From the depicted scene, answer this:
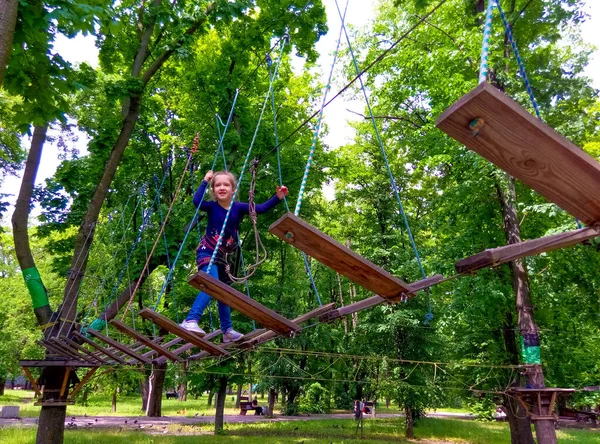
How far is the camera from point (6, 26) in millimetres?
3496

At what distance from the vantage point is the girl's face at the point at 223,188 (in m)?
4.51

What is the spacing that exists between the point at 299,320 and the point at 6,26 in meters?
3.24

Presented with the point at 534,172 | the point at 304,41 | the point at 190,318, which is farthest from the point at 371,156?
the point at 534,172

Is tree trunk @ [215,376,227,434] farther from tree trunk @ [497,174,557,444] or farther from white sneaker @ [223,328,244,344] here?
white sneaker @ [223,328,244,344]

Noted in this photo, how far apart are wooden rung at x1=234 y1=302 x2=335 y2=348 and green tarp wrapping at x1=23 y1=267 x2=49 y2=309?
5.30 m

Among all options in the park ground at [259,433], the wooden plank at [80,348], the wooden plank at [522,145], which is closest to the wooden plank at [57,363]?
the wooden plank at [80,348]

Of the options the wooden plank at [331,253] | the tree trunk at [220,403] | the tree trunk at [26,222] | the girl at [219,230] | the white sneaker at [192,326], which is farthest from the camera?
the tree trunk at [220,403]

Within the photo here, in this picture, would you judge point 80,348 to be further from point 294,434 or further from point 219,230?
point 294,434

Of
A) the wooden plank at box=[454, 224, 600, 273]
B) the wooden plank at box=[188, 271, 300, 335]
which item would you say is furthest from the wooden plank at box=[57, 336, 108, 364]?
the wooden plank at box=[454, 224, 600, 273]

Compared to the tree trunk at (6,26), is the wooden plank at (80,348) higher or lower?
lower

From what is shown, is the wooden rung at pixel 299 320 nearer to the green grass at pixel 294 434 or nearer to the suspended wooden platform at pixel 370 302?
the suspended wooden platform at pixel 370 302

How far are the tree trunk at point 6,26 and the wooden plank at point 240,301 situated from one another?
2206 mm

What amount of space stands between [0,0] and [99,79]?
824 cm

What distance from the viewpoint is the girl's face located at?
4.51 m
